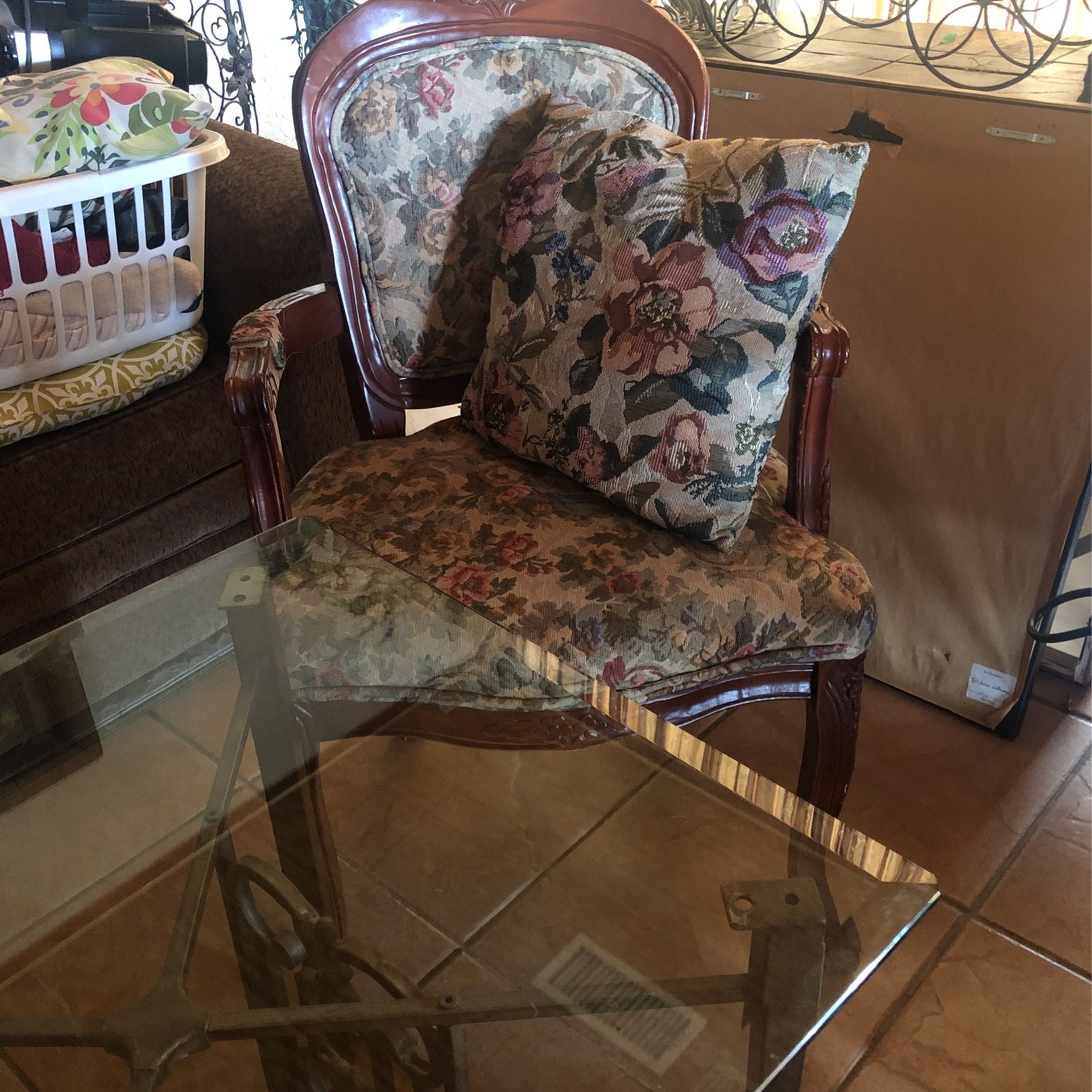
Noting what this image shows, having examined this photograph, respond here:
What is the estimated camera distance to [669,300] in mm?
1117

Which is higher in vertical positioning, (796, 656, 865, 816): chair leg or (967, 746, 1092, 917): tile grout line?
(796, 656, 865, 816): chair leg

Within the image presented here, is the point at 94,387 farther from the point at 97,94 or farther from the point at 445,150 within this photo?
the point at 445,150

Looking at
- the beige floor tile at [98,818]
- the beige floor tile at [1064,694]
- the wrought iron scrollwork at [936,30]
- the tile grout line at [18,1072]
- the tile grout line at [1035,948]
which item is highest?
the wrought iron scrollwork at [936,30]

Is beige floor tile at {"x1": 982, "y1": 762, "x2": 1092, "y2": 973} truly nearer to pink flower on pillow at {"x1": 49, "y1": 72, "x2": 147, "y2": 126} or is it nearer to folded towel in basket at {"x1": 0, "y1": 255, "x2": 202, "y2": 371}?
Answer: folded towel in basket at {"x1": 0, "y1": 255, "x2": 202, "y2": 371}

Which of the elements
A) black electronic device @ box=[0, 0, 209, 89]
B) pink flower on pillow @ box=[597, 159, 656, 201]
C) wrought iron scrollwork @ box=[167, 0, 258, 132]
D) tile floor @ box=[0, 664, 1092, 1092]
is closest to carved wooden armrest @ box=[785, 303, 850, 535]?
pink flower on pillow @ box=[597, 159, 656, 201]

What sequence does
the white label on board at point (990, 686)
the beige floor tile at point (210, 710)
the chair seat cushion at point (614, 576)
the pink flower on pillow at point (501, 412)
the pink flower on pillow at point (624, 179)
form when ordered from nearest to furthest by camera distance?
the beige floor tile at point (210, 710)
the chair seat cushion at point (614, 576)
the pink flower on pillow at point (624, 179)
the pink flower on pillow at point (501, 412)
the white label on board at point (990, 686)

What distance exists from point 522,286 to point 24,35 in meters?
0.90

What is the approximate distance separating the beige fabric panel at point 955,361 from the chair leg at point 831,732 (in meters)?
0.41

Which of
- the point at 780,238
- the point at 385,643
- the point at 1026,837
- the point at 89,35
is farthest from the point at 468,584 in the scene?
the point at 89,35

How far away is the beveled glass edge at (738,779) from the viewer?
2.37ft

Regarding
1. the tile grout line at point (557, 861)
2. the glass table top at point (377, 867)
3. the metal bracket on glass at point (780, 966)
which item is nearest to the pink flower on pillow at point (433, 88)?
the glass table top at point (377, 867)

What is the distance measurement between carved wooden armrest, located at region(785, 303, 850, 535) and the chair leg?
161 mm

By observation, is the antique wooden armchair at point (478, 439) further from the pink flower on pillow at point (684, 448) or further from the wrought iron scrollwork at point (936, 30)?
the wrought iron scrollwork at point (936, 30)

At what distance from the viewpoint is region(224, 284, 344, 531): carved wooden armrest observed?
1.11 metres
